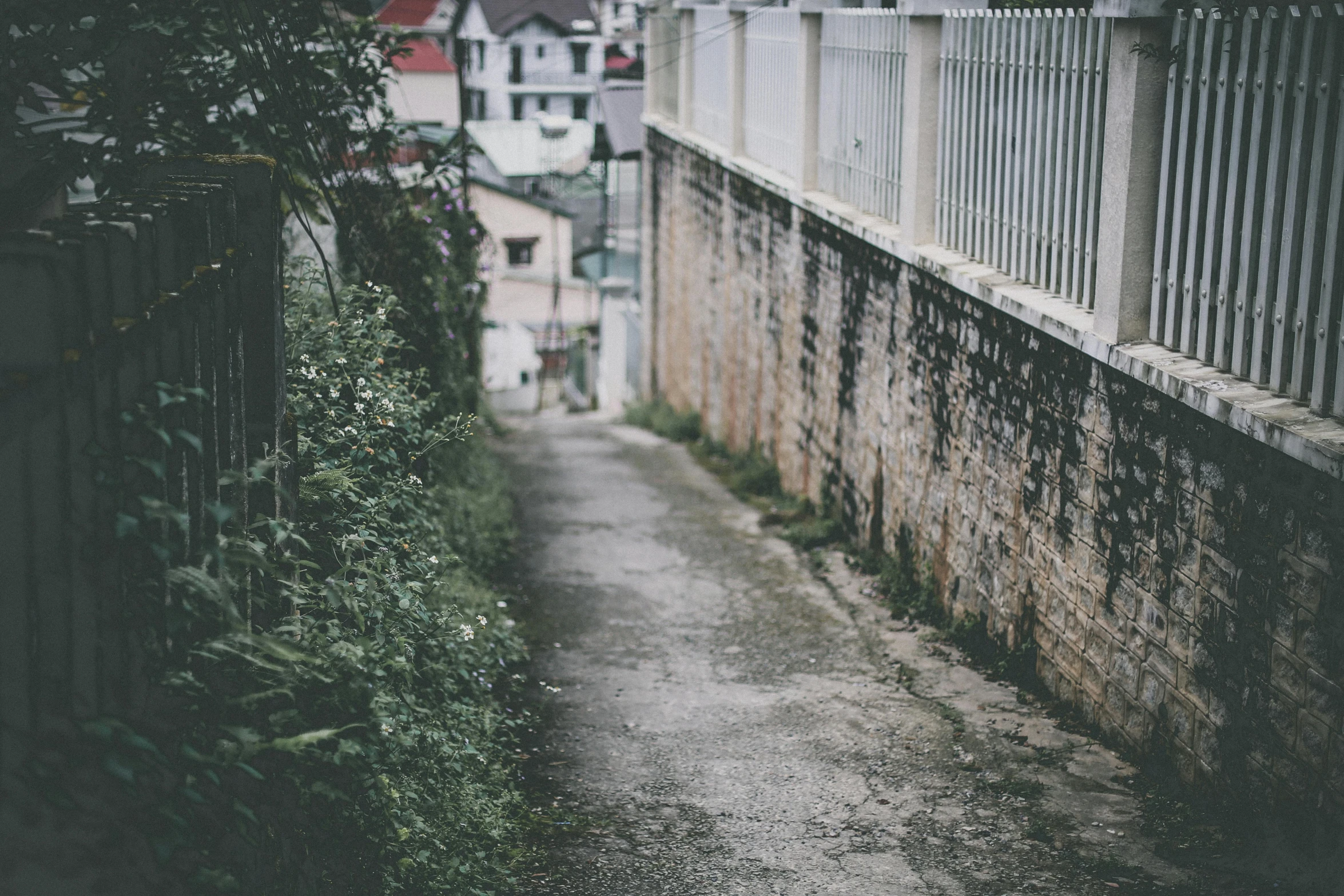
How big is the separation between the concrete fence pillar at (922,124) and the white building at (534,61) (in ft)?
147

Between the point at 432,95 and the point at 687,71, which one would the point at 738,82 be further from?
the point at 432,95

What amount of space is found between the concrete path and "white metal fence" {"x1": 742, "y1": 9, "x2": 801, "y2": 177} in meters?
3.75

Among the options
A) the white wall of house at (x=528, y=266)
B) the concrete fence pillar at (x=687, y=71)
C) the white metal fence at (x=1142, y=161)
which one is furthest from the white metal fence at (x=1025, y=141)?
the white wall of house at (x=528, y=266)

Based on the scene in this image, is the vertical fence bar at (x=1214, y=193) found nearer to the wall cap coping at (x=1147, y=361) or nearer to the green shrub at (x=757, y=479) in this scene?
the wall cap coping at (x=1147, y=361)

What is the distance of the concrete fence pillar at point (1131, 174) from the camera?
4.61 metres

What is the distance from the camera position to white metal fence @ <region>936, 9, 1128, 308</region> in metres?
5.29

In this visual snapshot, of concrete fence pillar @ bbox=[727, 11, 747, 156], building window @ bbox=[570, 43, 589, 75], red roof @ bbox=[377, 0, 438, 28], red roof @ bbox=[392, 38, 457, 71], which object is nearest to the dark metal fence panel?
concrete fence pillar @ bbox=[727, 11, 747, 156]

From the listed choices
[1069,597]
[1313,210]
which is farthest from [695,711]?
[1313,210]

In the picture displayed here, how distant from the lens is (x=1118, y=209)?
188 inches

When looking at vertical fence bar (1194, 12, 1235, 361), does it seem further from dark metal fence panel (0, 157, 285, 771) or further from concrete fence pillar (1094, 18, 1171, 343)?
dark metal fence panel (0, 157, 285, 771)

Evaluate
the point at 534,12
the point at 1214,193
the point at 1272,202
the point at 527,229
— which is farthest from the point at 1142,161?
the point at 534,12

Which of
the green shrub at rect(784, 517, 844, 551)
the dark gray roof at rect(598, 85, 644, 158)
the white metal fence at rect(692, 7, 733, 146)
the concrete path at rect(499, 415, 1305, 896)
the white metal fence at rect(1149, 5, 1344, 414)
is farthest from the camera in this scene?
the dark gray roof at rect(598, 85, 644, 158)

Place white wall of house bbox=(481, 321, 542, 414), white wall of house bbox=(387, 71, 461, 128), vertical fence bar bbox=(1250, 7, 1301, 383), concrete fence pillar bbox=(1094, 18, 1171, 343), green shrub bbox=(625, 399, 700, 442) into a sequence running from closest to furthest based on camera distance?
vertical fence bar bbox=(1250, 7, 1301, 383), concrete fence pillar bbox=(1094, 18, 1171, 343), green shrub bbox=(625, 399, 700, 442), white wall of house bbox=(481, 321, 542, 414), white wall of house bbox=(387, 71, 461, 128)

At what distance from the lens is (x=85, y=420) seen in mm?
2205
